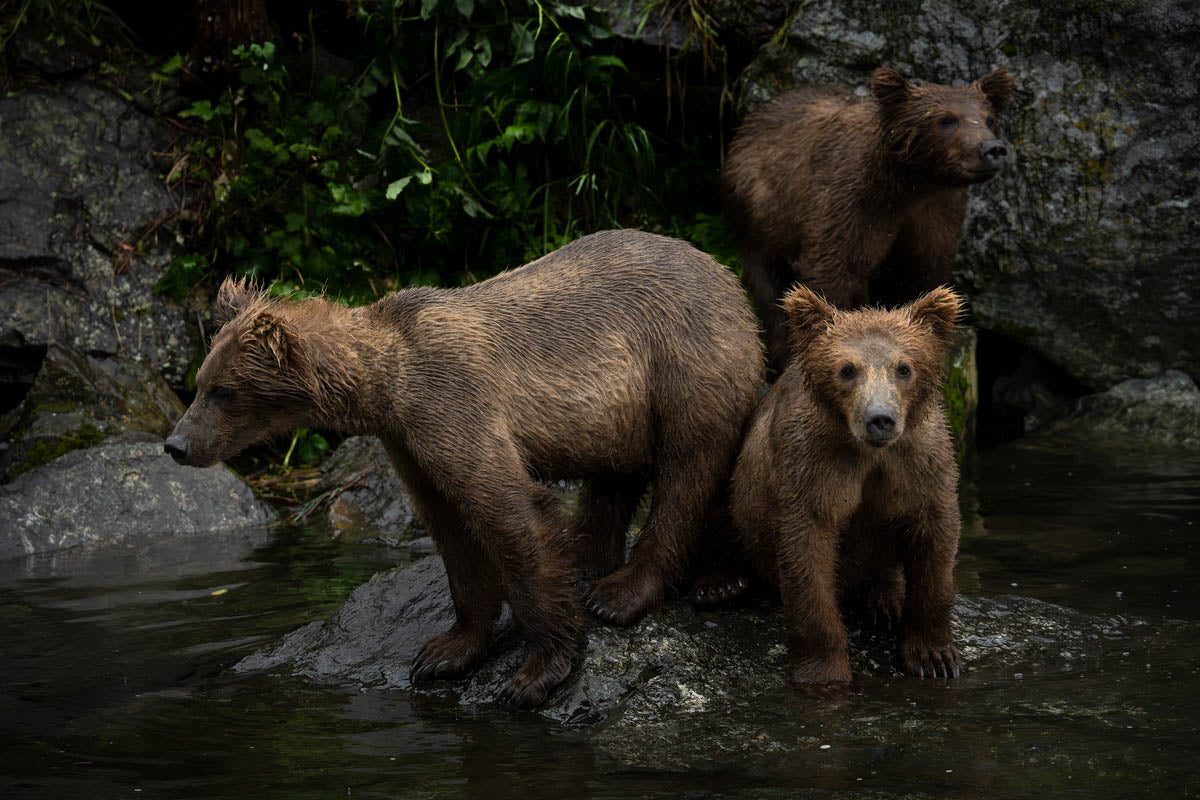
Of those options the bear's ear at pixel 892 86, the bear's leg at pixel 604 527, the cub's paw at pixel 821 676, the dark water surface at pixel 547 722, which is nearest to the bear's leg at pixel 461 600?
the dark water surface at pixel 547 722

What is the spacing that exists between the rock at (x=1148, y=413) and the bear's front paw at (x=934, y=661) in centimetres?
487

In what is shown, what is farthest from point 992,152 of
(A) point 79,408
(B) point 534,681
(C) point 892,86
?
(A) point 79,408

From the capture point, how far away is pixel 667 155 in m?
10.7

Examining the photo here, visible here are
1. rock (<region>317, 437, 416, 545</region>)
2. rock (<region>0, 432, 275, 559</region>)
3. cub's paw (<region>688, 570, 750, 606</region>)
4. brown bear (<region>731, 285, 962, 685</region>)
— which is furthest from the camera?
rock (<region>317, 437, 416, 545</region>)

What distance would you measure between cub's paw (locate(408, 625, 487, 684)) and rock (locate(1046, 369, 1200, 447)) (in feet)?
19.3

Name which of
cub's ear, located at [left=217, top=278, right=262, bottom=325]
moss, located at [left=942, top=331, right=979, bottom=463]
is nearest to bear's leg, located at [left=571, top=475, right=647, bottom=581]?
cub's ear, located at [left=217, top=278, right=262, bottom=325]

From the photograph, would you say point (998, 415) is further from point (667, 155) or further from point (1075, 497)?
point (667, 155)

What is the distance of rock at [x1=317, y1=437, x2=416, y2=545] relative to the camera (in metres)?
8.66

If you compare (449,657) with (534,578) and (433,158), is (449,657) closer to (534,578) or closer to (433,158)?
(534,578)

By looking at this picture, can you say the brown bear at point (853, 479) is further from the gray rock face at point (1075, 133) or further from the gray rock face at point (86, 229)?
the gray rock face at point (86, 229)

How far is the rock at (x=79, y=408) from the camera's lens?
8.93m

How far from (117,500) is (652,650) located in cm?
473

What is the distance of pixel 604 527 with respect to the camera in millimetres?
6027

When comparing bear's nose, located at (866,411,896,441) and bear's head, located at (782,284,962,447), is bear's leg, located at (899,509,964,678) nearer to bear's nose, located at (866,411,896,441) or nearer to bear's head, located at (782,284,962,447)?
bear's head, located at (782,284,962,447)
